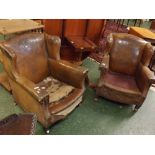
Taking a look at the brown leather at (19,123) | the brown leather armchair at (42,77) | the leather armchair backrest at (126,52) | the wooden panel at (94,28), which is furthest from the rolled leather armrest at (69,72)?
the wooden panel at (94,28)

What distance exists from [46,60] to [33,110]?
0.70m

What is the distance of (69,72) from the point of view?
92.0 inches

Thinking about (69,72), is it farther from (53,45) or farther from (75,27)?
(75,27)

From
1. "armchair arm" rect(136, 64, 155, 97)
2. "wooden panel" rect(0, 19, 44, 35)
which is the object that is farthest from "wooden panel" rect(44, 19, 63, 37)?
"armchair arm" rect(136, 64, 155, 97)

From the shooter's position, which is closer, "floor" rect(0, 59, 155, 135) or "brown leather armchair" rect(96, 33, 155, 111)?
"floor" rect(0, 59, 155, 135)

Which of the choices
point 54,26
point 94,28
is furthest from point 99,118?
point 94,28

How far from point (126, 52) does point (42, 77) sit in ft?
4.16

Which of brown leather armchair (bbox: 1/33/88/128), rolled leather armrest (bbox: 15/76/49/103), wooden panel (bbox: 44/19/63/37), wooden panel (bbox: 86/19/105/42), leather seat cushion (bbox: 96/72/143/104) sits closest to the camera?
rolled leather armrest (bbox: 15/76/49/103)

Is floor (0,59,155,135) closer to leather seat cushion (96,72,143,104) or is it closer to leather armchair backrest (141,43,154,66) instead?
leather seat cushion (96,72,143,104)

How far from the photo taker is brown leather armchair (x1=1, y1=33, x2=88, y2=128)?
199cm
